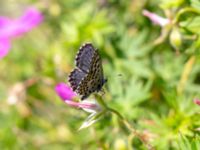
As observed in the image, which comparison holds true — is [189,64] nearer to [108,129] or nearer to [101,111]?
[108,129]

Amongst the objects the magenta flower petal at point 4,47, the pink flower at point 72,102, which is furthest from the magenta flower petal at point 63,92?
the magenta flower petal at point 4,47

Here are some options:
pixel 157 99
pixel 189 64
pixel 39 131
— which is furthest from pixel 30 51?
pixel 189 64

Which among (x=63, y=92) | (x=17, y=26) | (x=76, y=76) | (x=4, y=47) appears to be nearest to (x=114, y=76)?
(x=63, y=92)

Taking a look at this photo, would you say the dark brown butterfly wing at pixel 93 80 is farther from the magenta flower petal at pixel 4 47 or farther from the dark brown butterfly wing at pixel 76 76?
the magenta flower petal at pixel 4 47

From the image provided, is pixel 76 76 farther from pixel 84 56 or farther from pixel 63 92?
pixel 63 92

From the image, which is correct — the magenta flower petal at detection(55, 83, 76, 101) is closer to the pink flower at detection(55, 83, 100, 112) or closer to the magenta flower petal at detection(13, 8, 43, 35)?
the pink flower at detection(55, 83, 100, 112)

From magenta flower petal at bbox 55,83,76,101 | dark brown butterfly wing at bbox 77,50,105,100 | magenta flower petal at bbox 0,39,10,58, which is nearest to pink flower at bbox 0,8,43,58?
magenta flower petal at bbox 0,39,10,58
